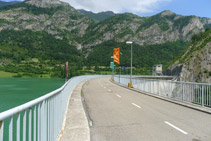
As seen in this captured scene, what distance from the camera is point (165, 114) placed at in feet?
31.1

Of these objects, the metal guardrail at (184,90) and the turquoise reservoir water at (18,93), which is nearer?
the metal guardrail at (184,90)

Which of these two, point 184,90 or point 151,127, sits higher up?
point 184,90

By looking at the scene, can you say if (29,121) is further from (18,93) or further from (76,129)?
(18,93)

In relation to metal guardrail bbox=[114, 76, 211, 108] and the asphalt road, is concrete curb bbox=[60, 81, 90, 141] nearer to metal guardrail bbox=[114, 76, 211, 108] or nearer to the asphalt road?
the asphalt road

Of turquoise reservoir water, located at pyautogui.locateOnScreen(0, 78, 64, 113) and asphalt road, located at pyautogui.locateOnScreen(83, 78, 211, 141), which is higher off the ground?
asphalt road, located at pyautogui.locateOnScreen(83, 78, 211, 141)

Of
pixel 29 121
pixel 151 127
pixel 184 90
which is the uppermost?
pixel 29 121

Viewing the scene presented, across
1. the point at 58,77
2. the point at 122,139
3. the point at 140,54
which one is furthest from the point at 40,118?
the point at 140,54

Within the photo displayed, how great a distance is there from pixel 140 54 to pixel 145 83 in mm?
142723

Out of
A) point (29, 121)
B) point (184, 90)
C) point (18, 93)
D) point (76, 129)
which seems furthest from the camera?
point (18, 93)

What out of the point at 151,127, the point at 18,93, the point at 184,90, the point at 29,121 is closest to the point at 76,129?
the point at 151,127

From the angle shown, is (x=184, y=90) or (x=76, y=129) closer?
(x=76, y=129)

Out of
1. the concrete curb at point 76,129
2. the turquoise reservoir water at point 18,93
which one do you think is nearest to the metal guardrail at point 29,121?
the concrete curb at point 76,129

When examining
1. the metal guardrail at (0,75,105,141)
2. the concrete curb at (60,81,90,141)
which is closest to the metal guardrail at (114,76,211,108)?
the concrete curb at (60,81,90,141)

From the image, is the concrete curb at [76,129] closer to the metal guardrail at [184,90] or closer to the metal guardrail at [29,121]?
the metal guardrail at [29,121]
